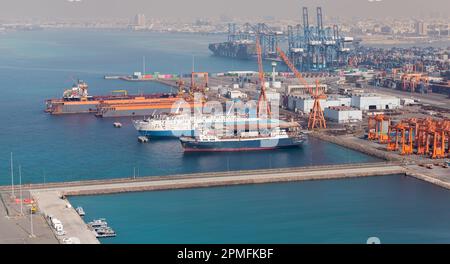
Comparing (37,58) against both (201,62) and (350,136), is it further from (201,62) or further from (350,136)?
(350,136)

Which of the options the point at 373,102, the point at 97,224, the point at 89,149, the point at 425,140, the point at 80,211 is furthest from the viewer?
the point at 373,102

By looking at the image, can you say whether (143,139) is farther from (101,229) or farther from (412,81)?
(412,81)

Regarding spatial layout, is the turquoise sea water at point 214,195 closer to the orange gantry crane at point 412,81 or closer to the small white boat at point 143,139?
the small white boat at point 143,139

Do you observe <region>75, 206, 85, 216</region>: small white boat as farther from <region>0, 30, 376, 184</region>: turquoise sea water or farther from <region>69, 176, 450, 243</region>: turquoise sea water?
<region>0, 30, 376, 184</region>: turquoise sea water

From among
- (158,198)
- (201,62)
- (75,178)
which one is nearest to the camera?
(158,198)

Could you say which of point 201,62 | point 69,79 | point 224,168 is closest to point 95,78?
point 69,79

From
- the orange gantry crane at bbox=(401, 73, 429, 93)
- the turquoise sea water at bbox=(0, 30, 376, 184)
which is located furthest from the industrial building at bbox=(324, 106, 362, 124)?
the orange gantry crane at bbox=(401, 73, 429, 93)

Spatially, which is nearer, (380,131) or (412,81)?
→ (380,131)

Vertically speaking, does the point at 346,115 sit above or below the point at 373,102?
below

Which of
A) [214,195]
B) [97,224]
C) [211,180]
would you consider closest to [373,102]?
[211,180]
